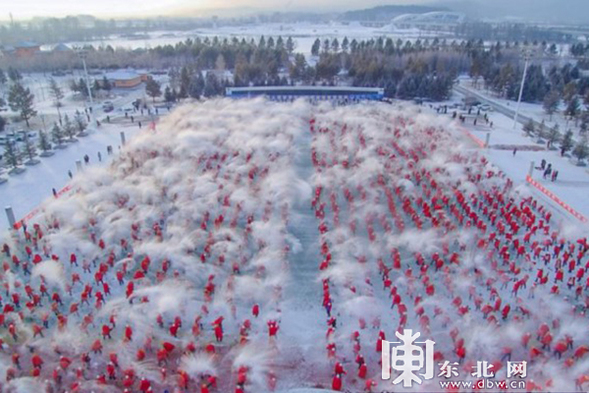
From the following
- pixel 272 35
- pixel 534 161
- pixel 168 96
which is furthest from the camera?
pixel 272 35

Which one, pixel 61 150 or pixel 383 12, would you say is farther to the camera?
pixel 383 12

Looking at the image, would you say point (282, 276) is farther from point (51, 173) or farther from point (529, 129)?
point (529, 129)

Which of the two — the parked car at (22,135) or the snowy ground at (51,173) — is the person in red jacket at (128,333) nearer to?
the snowy ground at (51,173)

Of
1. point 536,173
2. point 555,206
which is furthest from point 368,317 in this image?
point 536,173

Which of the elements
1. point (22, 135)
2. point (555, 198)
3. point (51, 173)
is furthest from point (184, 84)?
point (555, 198)

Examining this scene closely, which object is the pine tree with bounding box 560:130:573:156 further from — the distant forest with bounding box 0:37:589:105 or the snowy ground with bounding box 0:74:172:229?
the snowy ground with bounding box 0:74:172:229

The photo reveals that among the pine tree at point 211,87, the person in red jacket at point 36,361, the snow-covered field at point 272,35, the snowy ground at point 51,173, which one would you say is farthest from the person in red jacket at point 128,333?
the snow-covered field at point 272,35
